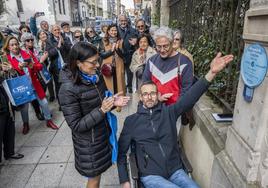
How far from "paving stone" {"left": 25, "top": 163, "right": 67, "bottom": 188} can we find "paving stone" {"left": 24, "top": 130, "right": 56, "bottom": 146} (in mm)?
694

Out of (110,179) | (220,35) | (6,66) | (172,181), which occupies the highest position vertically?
(220,35)

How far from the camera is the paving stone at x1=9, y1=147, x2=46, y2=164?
3.41m

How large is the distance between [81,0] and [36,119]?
43039mm

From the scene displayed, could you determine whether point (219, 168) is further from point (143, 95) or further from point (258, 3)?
point (258, 3)

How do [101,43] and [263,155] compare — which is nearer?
[263,155]

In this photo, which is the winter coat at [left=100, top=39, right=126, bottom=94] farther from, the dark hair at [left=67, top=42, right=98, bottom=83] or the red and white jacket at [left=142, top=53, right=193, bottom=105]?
the dark hair at [left=67, top=42, right=98, bottom=83]

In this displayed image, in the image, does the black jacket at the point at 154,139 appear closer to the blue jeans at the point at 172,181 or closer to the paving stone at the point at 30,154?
the blue jeans at the point at 172,181

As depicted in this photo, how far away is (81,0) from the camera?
142 ft

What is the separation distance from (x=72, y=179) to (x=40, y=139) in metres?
1.38

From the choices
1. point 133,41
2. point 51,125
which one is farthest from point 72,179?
point 133,41

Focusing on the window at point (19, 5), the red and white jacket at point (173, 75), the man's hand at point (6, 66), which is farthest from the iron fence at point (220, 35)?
the window at point (19, 5)

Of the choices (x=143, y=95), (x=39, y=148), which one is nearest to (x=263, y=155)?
(x=143, y=95)

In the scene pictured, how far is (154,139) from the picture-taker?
219 cm

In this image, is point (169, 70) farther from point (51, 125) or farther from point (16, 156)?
point (51, 125)
